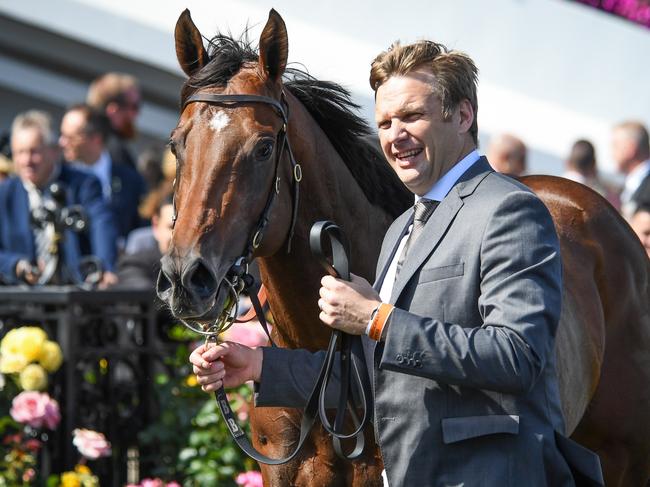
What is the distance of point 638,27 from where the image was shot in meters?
11.0

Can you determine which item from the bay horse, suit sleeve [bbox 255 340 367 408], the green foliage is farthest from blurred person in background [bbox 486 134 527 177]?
suit sleeve [bbox 255 340 367 408]

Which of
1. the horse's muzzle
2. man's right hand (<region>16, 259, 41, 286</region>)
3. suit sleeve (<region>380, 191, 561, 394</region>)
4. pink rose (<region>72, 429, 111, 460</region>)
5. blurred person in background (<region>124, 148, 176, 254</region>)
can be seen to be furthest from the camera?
blurred person in background (<region>124, 148, 176, 254</region>)

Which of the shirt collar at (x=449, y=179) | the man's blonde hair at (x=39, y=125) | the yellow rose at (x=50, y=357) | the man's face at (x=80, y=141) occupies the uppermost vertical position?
the shirt collar at (x=449, y=179)

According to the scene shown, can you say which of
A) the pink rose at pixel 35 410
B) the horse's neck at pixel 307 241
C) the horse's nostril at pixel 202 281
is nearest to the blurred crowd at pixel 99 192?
the pink rose at pixel 35 410

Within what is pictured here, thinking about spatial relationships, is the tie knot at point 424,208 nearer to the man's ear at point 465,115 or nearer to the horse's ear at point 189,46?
the man's ear at point 465,115

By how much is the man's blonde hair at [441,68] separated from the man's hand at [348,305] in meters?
0.45

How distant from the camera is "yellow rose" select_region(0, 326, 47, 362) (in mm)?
5635

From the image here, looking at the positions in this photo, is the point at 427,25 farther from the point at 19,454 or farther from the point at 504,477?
the point at 504,477

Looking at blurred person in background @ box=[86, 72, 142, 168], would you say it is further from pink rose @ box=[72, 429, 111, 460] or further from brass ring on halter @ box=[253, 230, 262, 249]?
brass ring on halter @ box=[253, 230, 262, 249]

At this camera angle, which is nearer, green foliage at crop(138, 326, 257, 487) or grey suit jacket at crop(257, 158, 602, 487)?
grey suit jacket at crop(257, 158, 602, 487)

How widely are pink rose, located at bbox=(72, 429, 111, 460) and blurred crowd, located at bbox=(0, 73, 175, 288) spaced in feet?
2.98

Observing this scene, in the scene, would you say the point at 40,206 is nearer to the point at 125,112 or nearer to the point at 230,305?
the point at 125,112

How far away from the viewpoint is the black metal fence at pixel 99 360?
5.83m

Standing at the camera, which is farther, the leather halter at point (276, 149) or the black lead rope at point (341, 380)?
the leather halter at point (276, 149)
